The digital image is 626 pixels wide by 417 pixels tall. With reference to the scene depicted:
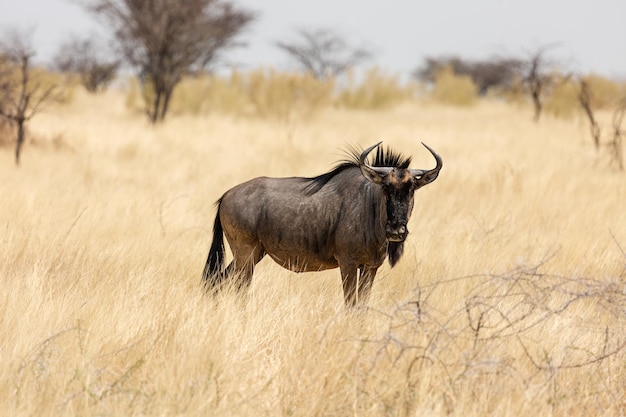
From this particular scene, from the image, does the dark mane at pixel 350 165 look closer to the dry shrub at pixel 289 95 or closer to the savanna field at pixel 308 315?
the savanna field at pixel 308 315

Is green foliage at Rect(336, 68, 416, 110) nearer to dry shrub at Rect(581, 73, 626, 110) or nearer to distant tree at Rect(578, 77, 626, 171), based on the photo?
dry shrub at Rect(581, 73, 626, 110)

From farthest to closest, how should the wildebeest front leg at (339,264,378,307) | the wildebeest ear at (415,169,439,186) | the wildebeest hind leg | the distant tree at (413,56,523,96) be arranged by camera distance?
1. the distant tree at (413,56,523,96)
2. the wildebeest hind leg
3. the wildebeest front leg at (339,264,378,307)
4. the wildebeest ear at (415,169,439,186)

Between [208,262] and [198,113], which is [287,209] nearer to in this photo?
[208,262]

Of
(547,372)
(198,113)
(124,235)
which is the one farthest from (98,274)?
(198,113)

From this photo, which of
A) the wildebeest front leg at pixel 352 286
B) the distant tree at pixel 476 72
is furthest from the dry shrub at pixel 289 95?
the distant tree at pixel 476 72

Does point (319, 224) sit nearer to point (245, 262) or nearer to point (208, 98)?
point (245, 262)

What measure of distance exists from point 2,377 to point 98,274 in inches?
72.5

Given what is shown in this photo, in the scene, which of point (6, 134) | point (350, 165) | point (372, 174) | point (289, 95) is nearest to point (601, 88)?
point (289, 95)

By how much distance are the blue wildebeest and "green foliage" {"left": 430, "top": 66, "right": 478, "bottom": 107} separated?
3214cm

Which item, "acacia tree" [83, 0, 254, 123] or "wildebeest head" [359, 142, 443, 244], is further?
"acacia tree" [83, 0, 254, 123]

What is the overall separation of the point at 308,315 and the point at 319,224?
603mm

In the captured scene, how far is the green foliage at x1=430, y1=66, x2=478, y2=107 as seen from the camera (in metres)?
36.0

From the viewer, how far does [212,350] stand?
3527mm

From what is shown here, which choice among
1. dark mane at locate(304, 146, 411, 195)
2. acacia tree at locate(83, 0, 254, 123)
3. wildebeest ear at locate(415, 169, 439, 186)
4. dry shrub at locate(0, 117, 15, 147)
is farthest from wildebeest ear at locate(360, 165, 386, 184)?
acacia tree at locate(83, 0, 254, 123)
